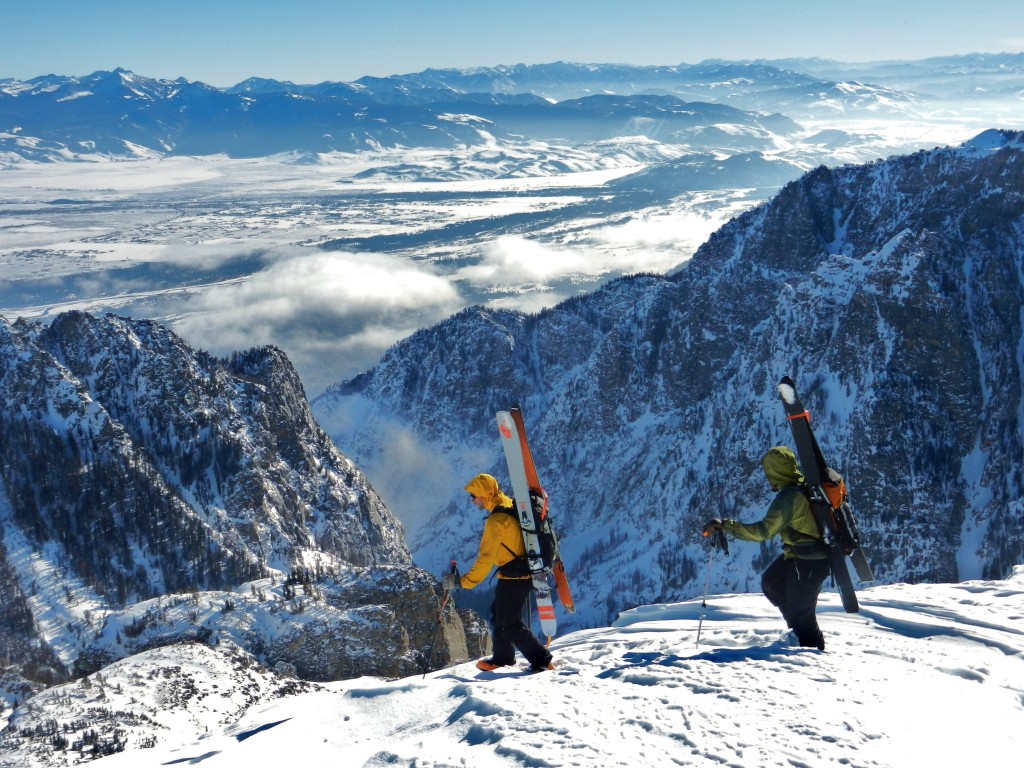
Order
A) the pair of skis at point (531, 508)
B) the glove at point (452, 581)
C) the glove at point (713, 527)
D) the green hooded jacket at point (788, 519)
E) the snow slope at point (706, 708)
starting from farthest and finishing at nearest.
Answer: the glove at point (452, 581), the pair of skis at point (531, 508), the glove at point (713, 527), the green hooded jacket at point (788, 519), the snow slope at point (706, 708)

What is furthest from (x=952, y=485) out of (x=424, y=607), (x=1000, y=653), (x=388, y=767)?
(x=388, y=767)

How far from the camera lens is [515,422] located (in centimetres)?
2614

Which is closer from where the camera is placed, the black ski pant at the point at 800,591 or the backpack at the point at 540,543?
the black ski pant at the point at 800,591

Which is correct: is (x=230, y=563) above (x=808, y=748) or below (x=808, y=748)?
below

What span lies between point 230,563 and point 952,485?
165348mm

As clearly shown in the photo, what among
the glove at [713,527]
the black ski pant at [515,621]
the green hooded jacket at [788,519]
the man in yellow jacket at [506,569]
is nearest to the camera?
the green hooded jacket at [788,519]

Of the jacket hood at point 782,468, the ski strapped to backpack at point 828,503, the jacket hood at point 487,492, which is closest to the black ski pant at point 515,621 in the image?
the jacket hood at point 487,492

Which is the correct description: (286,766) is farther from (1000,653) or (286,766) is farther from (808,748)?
(1000,653)

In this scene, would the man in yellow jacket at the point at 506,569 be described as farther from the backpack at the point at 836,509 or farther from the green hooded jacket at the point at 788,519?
the backpack at the point at 836,509

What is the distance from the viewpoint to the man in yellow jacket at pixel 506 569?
70.1 ft

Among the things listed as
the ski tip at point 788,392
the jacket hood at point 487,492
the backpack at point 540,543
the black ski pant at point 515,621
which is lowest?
the black ski pant at point 515,621

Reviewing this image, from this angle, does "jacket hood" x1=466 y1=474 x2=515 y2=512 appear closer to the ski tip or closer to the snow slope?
the snow slope

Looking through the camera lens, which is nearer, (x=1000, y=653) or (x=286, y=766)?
(x=286, y=766)

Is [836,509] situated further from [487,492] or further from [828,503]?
[487,492]
